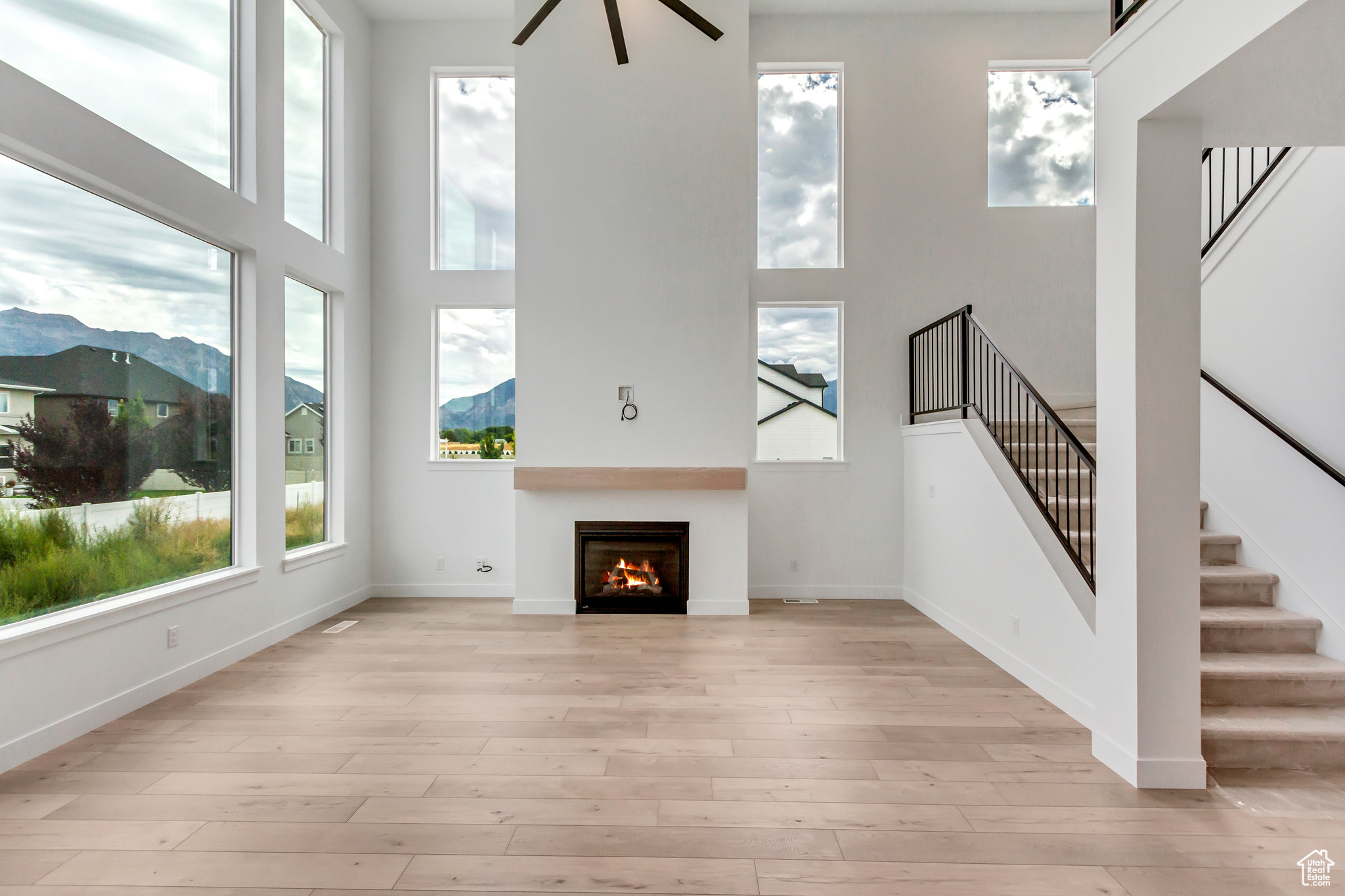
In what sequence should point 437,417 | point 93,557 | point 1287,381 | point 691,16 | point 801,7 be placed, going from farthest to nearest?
point 437,417 → point 801,7 → point 691,16 → point 1287,381 → point 93,557

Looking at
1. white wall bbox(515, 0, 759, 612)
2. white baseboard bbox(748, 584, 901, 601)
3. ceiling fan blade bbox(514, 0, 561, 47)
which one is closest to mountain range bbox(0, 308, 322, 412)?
white wall bbox(515, 0, 759, 612)

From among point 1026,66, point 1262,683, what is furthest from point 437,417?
point 1026,66

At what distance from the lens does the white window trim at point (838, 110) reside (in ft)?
19.6

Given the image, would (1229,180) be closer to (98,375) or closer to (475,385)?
(475,385)

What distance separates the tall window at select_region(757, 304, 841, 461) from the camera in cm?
605

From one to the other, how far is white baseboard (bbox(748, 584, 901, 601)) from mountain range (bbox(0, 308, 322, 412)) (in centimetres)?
414

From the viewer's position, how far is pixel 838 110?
6.02 meters

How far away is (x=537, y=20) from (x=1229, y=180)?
490cm

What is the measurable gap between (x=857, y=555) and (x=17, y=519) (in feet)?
18.0

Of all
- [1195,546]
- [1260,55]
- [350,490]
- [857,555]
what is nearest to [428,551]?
[350,490]

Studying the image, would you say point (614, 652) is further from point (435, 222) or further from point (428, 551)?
point (435, 222)

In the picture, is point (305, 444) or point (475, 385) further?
point (475, 385)

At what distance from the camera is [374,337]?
19.7 ft

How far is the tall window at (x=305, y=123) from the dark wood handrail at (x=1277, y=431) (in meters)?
5.86
